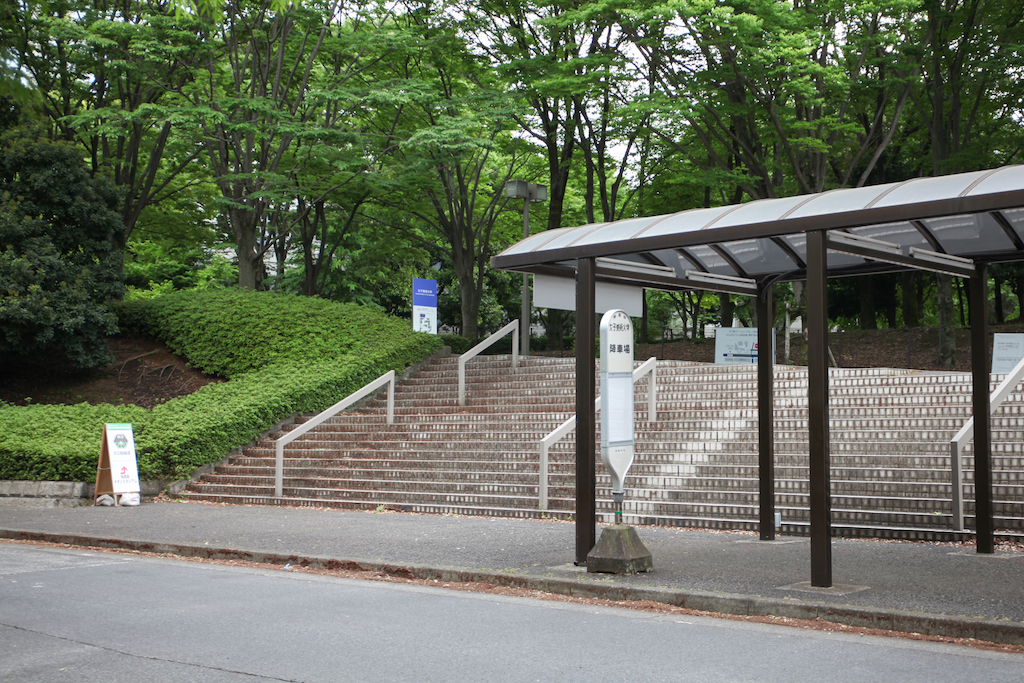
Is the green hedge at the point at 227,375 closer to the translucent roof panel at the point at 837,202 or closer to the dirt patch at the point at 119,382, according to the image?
the dirt patch at the point at 119,382

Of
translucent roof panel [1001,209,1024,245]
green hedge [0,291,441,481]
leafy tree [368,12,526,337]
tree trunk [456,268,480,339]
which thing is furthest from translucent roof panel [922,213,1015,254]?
tree trunk [456,268,480,339]

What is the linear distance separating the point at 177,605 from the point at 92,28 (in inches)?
719

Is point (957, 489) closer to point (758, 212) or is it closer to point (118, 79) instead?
point (758, 212)

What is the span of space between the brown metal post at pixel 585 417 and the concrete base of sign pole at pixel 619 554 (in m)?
0.37

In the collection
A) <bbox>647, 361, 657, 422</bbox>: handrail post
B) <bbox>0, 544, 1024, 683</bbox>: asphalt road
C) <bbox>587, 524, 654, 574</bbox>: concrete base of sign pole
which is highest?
<bbox>647, 361, 657, 422</bbox>: handrail post

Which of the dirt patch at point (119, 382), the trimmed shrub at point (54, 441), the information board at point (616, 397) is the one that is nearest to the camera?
the information board at point (616, 397)

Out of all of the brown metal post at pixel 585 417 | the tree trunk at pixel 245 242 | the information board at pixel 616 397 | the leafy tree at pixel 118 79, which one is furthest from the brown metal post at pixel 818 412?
the tree trunk at pixel 245 242

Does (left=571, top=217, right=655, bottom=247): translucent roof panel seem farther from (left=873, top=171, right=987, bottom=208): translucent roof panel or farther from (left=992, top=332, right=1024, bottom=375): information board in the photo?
(left=992, top=332, right=1024, bottom=375): information board

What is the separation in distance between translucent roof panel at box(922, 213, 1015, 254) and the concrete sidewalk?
2913mm

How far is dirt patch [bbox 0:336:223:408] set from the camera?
2247 centimetres

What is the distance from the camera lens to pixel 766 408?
1020 cm

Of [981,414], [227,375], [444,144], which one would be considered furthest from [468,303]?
[981,414]

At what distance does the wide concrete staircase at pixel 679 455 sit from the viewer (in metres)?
11.7

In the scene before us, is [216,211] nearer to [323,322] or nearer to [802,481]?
[323,322]
